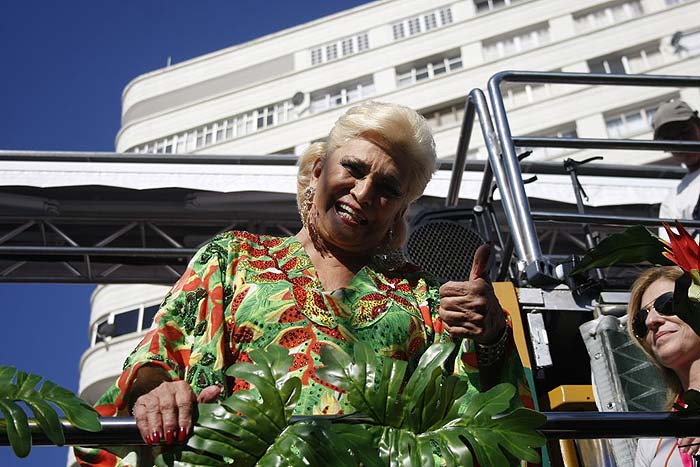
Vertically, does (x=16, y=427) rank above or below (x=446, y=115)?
below

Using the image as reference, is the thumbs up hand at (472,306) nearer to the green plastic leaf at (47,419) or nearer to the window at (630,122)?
the green plastic leaf at (47,419)

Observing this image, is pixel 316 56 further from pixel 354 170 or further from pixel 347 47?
pixel 354 170

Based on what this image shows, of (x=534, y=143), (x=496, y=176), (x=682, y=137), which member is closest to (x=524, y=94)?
(x=682, y=137)

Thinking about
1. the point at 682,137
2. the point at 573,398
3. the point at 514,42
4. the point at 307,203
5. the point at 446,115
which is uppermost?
the point at 514,42

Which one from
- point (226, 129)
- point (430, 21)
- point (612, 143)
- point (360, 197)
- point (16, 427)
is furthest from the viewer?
point (226, 129)

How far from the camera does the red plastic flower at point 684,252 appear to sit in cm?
132

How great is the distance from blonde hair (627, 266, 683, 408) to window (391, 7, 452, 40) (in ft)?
89.1

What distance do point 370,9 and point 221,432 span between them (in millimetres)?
30105

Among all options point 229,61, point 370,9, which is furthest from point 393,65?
point 229,61

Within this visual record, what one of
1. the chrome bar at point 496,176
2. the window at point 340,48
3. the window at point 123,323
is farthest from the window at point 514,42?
the chrome bar at point 496,176

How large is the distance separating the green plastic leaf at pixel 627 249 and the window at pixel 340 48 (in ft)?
93.3

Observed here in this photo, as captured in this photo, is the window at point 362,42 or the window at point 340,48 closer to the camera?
the window at point 362,42

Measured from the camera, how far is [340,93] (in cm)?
2834

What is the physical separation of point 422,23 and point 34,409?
2918 centimetres
